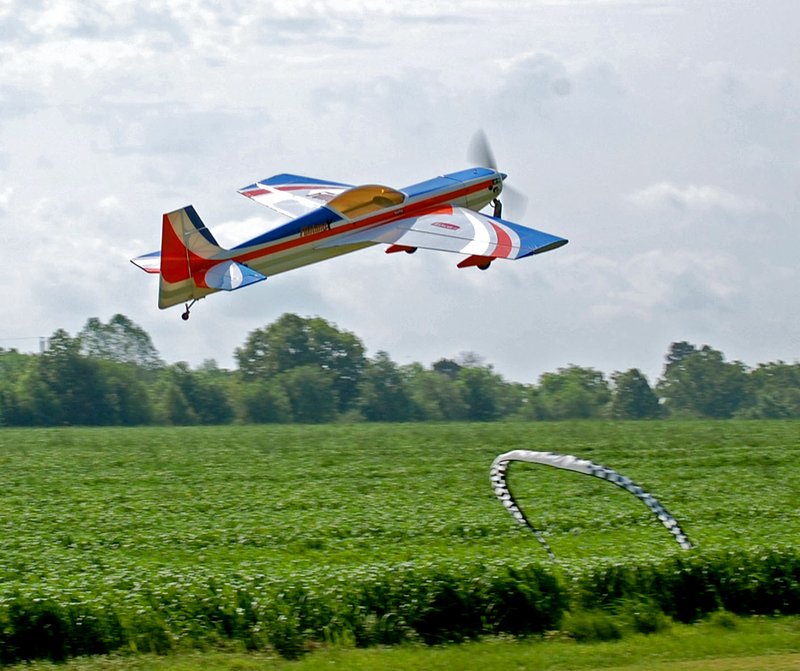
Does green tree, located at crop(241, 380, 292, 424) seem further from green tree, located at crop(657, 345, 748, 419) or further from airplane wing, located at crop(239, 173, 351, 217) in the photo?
airplane wing, located at crop(239, 173, 351, 217)

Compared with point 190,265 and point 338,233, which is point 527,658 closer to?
point 190,265

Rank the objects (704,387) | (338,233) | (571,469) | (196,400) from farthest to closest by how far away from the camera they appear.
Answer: (704,387)
(196,400)
(338,233)
(571,469)

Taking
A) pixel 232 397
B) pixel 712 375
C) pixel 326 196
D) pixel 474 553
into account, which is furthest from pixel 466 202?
pixel 712 375

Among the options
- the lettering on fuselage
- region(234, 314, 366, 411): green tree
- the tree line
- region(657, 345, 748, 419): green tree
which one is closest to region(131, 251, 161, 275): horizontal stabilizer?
the lettering on fuselage

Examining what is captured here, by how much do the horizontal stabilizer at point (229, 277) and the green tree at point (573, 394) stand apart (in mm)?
35589

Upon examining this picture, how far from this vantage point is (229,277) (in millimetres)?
17844

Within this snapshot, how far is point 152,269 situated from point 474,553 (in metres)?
6.08

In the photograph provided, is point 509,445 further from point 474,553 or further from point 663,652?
point 663,652

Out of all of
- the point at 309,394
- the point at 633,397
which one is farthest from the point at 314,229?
the point at 633,397

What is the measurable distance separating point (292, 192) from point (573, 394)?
33479 mm

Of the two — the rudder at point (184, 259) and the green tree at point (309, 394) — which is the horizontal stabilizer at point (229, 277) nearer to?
the rudder at point (184, 259)

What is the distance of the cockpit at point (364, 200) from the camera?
67.4 feet

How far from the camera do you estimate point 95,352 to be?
56.3m

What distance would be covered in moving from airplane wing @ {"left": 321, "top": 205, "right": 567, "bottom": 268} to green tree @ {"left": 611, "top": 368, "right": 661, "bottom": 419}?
38.2 meters
